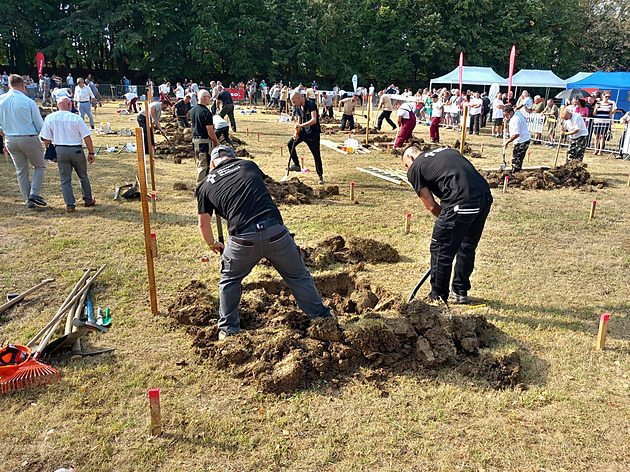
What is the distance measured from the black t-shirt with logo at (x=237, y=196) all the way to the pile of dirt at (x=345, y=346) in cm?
112

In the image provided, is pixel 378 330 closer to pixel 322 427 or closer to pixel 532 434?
pixel 322 427

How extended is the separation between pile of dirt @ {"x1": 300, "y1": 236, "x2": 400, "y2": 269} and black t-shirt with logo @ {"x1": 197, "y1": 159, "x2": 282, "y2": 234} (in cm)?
235

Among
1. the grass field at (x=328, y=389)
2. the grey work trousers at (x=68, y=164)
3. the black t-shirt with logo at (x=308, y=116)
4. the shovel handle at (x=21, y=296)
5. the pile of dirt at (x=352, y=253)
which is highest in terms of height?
the black t-shirt with logo at (x=308, y=116)

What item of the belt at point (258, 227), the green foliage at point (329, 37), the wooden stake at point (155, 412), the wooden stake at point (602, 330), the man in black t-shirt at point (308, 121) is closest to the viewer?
the wooden stake at point (155, 412)

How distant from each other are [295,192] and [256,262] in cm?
589

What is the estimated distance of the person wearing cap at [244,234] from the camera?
179 inches

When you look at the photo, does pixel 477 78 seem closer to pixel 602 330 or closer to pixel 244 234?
pixel 602 330

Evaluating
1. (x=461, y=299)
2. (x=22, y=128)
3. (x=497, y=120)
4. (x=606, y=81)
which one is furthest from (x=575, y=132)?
(x=606, y=81)

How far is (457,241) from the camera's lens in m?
5.48

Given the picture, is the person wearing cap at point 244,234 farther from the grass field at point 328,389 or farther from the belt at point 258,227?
the grass field at point 328,389

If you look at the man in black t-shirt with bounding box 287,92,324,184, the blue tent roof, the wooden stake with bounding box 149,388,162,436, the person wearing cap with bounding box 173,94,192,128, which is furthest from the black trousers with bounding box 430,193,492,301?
the blue tent roof

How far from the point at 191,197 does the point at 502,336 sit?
7.45 m

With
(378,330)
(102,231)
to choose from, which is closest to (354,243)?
(378,330)

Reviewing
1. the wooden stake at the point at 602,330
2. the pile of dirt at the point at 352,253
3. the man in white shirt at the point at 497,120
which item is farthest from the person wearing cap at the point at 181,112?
the wooden stake at the point at 602,330
